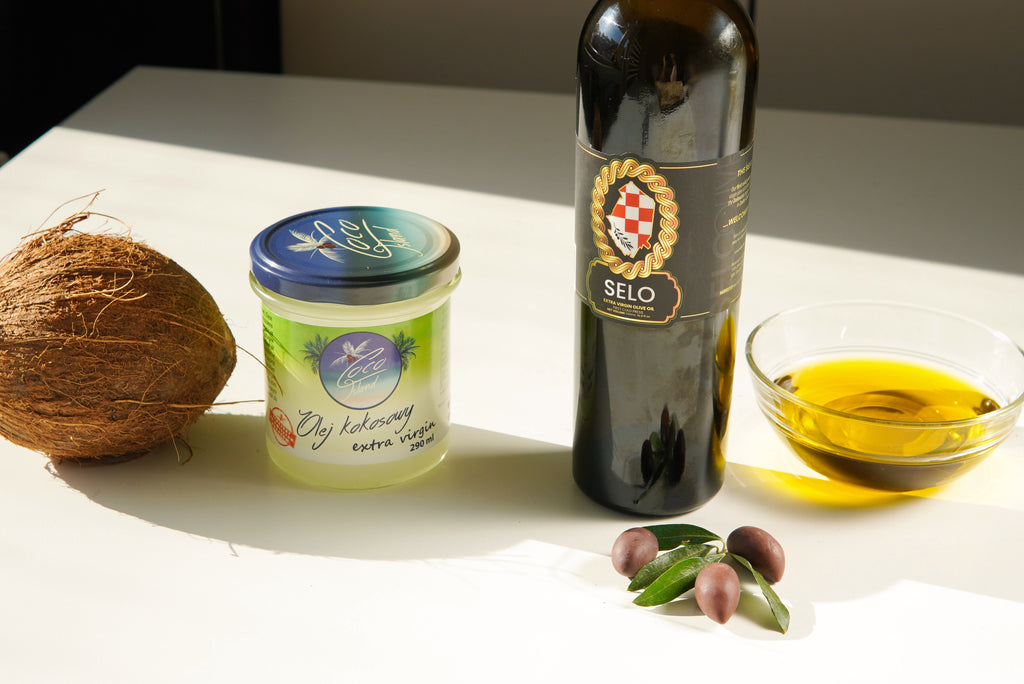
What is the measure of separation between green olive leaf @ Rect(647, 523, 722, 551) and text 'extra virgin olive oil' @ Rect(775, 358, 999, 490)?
Answer: 0.11m

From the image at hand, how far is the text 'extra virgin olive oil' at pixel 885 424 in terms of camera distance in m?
0.73

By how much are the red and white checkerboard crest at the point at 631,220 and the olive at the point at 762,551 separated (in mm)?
189

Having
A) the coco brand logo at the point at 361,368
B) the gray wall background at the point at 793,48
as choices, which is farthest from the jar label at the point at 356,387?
the gray wall background at the point at 793,48

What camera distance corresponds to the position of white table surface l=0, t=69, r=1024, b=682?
0.63 metres

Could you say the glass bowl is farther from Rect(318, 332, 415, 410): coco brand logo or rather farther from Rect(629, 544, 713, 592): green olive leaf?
Rect(318, 332, 415, 410): coco brand logo

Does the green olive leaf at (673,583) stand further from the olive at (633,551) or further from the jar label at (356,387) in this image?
the jar label at (356,387)

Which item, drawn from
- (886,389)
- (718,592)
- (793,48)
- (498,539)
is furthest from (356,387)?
(793,48)

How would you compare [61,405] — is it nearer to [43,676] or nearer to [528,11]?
[43,676]

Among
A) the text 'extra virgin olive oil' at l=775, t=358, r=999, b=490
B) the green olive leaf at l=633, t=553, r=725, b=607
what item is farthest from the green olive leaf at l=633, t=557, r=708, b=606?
the text 'extra virgin olive oil' at l=775, t=358, r=999, b=490

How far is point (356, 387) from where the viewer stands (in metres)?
0.72

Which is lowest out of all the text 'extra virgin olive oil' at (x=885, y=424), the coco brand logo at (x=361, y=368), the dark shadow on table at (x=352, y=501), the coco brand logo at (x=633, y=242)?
the dark shadow on table at (x=352, y=501)

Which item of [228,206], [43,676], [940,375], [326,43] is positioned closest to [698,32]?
[940,375]

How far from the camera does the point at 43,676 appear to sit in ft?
2.00

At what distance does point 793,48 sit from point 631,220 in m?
1.56
